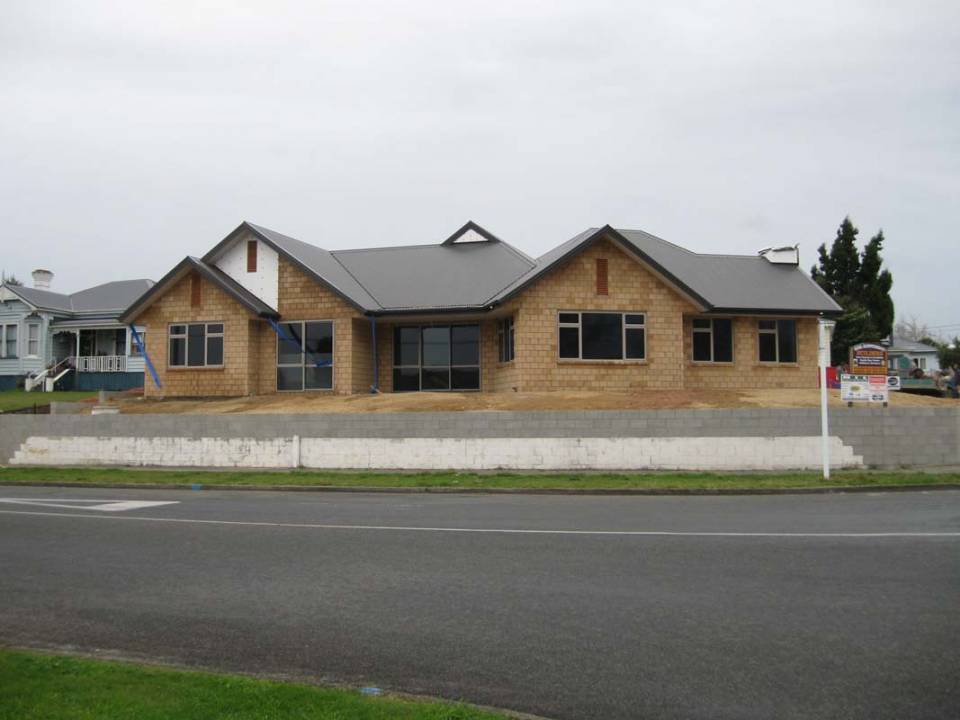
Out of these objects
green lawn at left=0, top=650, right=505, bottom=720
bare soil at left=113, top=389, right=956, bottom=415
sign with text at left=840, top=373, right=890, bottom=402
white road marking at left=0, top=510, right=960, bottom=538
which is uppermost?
sign with text at left=840, top=373, right=890, bottom=402

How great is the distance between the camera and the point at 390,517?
12.6 metres

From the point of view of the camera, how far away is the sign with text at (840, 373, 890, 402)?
19.6 m

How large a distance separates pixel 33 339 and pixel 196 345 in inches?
706

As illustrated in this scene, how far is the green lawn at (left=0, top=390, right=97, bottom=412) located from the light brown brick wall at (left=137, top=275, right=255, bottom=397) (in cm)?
600

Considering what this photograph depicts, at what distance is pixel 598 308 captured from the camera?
25266 millimetres

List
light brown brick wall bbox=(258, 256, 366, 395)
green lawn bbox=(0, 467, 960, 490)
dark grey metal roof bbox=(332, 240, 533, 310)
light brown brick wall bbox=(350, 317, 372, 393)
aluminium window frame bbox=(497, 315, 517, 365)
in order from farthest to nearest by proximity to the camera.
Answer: dark grey metal roof bbox=(332, 240, 533, 310), light brown brick wall bbox=(350, 317, 372, 393), light brown brick wall bbox=(258, 256, 366, 395), aluminium window frame bbox=(497, 315, 517, 365), green lawn bbox=(0, 467, 960, 490)

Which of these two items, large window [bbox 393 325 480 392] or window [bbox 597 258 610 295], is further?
large window [bbox 393 325 480 392]

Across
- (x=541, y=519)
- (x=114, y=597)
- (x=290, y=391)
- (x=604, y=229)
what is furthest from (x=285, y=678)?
A: (x=290, y=391)

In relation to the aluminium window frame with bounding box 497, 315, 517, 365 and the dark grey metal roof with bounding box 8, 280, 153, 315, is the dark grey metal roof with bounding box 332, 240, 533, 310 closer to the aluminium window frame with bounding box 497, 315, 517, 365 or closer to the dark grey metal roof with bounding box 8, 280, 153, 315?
the aluminium window frame with bounding box 497, 315, 517, 365

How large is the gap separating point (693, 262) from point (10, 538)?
25496mm

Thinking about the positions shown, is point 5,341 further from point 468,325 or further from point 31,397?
point 468,325

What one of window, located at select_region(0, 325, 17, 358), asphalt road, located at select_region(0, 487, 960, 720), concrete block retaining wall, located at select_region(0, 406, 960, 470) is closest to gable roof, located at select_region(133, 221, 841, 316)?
concrete block retaining wall, located at select_region(0, 406, 960, 470)

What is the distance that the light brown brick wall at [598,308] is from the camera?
24875 mm

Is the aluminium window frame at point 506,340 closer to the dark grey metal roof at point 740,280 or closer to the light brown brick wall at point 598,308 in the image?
the light brown brick wall at point 598,308
